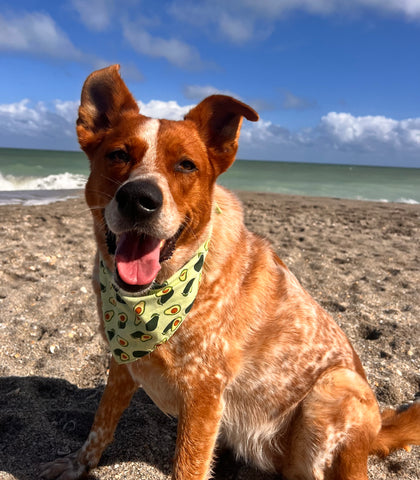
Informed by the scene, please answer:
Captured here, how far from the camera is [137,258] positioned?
7.68 ft

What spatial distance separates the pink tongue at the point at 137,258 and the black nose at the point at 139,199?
19cm

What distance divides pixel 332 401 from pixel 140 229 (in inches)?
63.1

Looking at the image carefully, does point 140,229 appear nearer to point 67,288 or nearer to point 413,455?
point 413,455

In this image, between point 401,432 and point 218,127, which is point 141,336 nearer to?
point 218,127

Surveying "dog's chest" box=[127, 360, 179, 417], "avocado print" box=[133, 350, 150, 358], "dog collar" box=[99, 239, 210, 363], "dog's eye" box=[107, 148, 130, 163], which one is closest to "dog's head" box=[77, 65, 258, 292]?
"dog's eye" box=[107, 148, 130, 163]

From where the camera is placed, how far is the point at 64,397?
11.1ft

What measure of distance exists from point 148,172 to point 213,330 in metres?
1.03

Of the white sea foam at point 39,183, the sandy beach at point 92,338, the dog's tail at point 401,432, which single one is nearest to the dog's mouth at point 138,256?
the sandy beach at point 92,338

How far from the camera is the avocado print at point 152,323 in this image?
240cm

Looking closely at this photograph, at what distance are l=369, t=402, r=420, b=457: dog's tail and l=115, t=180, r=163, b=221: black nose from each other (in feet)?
7.15

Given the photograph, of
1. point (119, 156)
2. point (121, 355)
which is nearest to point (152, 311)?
point (121, 355)

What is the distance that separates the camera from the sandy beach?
2.90 m

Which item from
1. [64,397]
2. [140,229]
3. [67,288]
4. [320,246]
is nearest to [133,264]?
[140,229]

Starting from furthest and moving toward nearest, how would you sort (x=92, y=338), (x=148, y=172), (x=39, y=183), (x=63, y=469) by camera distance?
1. (x=39, y=183)
2. (x=92, y=338)
3. (x=63, y=469)
4. (x=148, y=172)
